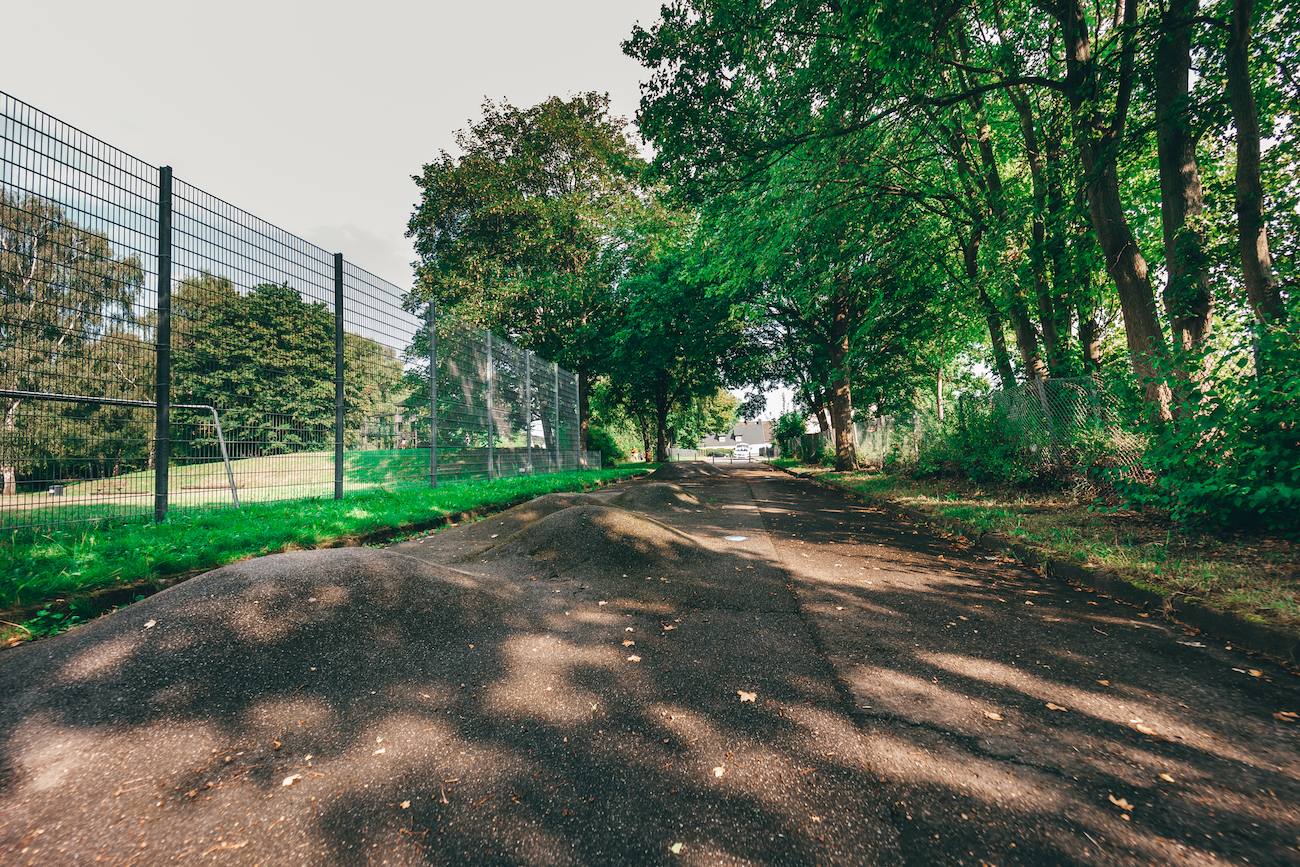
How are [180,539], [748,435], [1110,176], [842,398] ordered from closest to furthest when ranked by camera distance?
[180,539], [1110,176], [842,398], [748,435]

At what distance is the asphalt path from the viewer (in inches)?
62.9

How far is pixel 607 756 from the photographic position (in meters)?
2.02

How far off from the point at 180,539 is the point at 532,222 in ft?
60.3

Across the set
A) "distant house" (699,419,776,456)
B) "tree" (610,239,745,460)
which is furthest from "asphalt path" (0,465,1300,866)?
"distant house" (699,419,776,456)

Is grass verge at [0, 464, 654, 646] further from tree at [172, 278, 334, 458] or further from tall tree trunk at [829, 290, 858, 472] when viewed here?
tall tree trunk at [829, 290, 858, 472]

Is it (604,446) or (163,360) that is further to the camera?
(604,446)

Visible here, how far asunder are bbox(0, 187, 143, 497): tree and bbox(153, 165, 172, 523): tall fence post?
0.41m

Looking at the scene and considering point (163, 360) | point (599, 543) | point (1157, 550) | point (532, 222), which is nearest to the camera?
point (1157, 550)

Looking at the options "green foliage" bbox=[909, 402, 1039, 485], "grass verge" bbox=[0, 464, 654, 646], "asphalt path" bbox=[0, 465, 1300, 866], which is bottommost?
"asphalt path" bbox=[0, 465, 1300, 866]

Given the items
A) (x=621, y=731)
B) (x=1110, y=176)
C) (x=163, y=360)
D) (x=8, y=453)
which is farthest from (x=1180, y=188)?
(x=8, y=453)

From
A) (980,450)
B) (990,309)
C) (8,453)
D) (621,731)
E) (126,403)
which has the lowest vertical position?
(621,731)

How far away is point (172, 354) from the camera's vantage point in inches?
198

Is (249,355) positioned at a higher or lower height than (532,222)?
lower

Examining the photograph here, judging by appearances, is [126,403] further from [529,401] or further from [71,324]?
[529,401]
